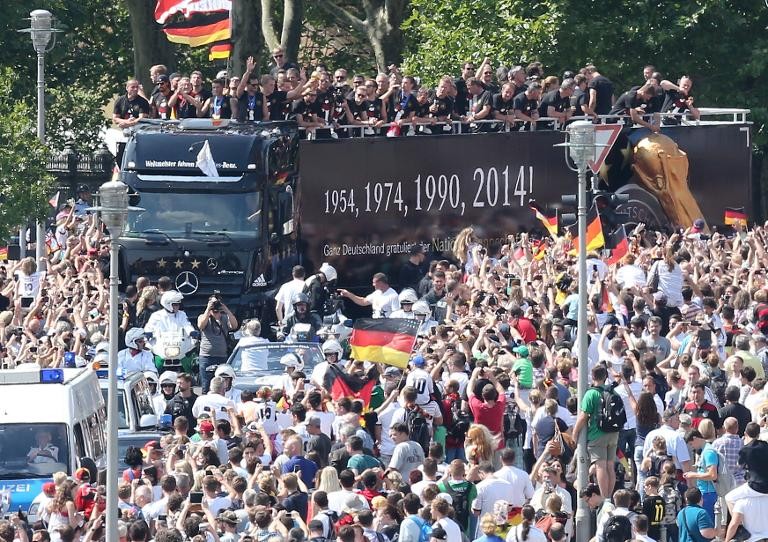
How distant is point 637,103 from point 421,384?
1370 centimetres

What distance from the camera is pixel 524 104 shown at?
32.4 meters

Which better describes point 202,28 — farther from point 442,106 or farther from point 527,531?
point 527,531

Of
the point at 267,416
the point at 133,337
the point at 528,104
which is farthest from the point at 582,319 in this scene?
the point at 528,104

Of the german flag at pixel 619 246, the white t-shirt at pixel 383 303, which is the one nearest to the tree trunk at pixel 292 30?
the german flag at pixel 619 246

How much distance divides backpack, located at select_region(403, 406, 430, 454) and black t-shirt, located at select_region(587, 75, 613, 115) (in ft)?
42.6

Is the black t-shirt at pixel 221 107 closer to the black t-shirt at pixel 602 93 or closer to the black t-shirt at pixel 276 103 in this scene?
the black t-shirt at pixel 276 103

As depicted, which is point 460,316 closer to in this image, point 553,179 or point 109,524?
point 553,179

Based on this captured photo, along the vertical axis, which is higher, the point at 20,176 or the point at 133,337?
the point at 20,176

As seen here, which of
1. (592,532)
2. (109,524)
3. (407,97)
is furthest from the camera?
(407,97)

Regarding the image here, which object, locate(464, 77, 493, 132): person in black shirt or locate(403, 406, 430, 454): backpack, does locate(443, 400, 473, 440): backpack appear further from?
locate(464, 77, 493, 132): person in black shirt

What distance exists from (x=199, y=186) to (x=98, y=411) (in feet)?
28.1

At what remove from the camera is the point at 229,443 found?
63.7 ft

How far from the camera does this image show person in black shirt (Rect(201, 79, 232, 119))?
96.7 ft

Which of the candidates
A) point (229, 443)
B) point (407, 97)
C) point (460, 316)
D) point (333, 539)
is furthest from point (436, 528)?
point (407, 97)
